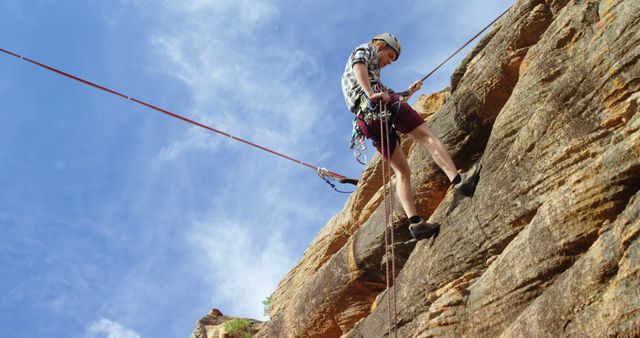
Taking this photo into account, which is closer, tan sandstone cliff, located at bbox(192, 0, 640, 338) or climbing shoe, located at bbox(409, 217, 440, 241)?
tan sandstone cliff, located at bbox(192, 0, 640, 338)

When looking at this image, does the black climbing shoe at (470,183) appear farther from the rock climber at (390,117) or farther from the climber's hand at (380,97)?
the climber's hand at (380,97)

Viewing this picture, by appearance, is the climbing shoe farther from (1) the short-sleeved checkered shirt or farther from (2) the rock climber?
(1) the short-sleeved checkered shirt

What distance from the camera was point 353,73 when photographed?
1177 centimetres

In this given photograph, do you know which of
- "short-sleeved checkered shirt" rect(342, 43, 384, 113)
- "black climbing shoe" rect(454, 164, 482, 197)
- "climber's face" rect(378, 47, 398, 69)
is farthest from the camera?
"climber's face" rect(378, 47, 398, 69)

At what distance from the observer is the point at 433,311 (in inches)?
375

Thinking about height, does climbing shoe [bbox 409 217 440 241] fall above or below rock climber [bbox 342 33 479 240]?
below

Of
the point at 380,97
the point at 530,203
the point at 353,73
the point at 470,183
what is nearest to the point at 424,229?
the point at 470,183

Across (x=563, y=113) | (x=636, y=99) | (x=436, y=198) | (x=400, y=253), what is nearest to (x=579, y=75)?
(x=563, y=113)

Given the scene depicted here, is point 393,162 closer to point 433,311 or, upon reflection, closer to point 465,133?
point 465,133

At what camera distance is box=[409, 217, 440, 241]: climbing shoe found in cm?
1079

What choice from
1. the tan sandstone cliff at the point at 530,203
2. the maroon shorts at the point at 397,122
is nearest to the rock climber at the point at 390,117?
the maroon shorts at the point at 397,122

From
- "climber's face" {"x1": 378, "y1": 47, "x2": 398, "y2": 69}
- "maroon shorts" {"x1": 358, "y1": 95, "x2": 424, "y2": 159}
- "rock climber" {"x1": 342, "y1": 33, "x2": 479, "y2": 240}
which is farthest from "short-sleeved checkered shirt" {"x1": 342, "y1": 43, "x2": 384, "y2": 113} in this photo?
"maroon shorts" {"x1": 358, "y1": 95, "x2": 424, "y2": 159}

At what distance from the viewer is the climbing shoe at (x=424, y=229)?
10789 mm

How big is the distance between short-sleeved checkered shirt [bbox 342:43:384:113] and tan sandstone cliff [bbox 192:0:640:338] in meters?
1.60
